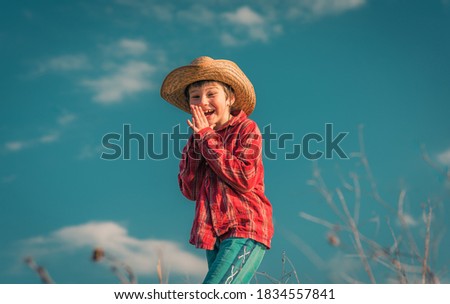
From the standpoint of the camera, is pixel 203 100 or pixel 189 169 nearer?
pixel 189 169

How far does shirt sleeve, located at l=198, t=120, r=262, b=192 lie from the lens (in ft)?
12.5

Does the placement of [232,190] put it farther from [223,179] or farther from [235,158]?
[235,158]

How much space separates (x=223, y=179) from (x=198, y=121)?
50 centimetres

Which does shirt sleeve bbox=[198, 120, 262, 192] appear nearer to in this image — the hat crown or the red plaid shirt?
the red plaid shirt

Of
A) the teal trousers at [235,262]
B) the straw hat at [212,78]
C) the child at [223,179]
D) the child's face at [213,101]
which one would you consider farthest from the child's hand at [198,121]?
the teal trousers at [235,262]

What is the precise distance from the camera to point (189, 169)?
4234 mm

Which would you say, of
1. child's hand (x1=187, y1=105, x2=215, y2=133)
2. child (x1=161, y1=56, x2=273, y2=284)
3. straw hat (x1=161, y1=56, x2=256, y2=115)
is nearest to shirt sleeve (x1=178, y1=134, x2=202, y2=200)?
child (x1=161, y1=56, x2=273, y2=284)

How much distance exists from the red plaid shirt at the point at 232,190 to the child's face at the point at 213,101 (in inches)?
6.1

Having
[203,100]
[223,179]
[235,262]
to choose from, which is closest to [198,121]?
[203,100]
